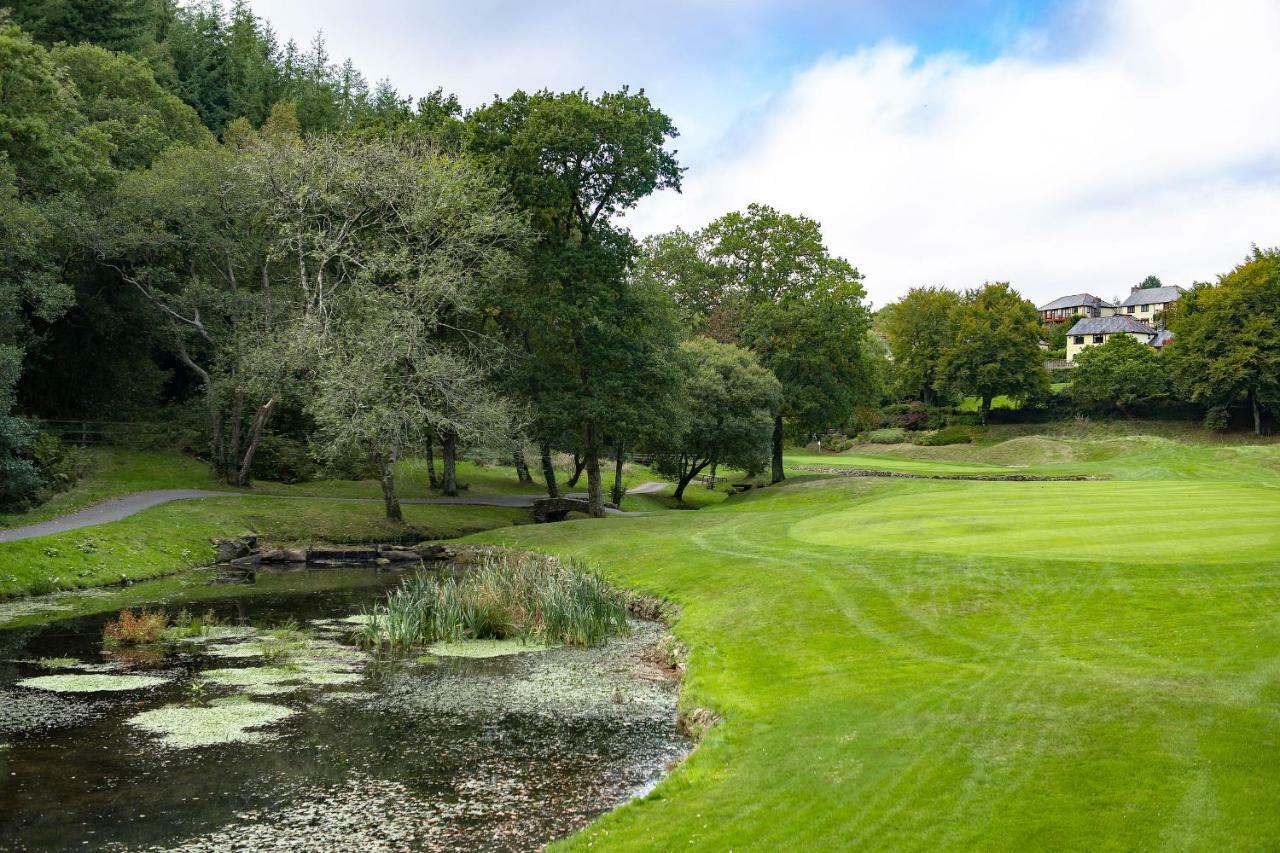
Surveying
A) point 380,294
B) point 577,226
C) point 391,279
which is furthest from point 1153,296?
point 380,294

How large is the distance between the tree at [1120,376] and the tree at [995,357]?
3.90 meters

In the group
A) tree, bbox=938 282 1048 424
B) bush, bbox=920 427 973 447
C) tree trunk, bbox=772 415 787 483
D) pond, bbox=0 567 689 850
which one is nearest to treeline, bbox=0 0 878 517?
tree trunk, bbox=772 415 787 483

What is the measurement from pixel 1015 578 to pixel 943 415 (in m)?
84.3

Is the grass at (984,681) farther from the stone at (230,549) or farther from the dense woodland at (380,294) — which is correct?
the stone at (230,549)

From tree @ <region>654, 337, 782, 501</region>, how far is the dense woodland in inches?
8.4

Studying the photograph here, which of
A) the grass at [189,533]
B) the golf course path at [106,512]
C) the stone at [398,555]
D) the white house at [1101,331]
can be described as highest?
the white house at [1101,331]

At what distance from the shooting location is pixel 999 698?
1248 centimetres

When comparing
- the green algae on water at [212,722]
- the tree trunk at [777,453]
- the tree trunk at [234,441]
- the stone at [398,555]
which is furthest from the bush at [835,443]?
the green algae on water at [212,722]

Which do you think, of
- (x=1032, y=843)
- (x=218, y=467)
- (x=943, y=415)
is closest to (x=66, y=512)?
(x=218, y=467)

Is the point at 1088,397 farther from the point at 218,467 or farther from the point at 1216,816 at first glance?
the point at 1216,816

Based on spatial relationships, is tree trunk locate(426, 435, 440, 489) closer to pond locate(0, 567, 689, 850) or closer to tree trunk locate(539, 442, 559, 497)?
tree trunk locate(539, 442, 559, 497)

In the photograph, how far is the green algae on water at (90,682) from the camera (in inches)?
650

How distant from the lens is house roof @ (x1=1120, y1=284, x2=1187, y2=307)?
152625mm

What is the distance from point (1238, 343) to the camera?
78.8 metres
